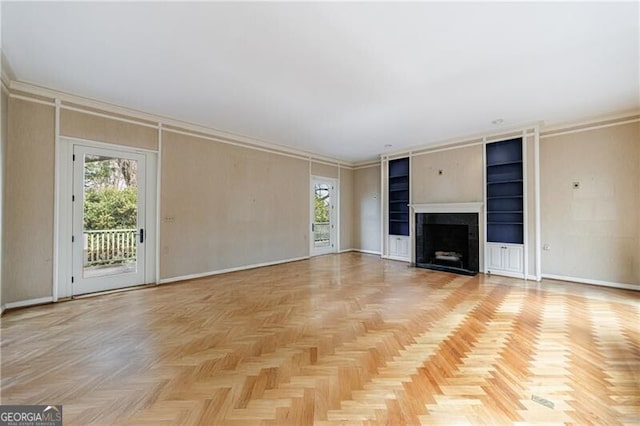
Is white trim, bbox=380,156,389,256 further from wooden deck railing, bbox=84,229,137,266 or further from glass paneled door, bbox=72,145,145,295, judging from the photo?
wooden deck railing, bbox=84,229,137,266

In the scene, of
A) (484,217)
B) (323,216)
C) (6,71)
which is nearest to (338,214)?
(323,216)

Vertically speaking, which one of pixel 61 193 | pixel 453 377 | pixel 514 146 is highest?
pixel 514 146

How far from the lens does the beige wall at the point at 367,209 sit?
327 inches

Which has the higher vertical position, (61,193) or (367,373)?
(61,193)

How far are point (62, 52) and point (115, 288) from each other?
10.9ft

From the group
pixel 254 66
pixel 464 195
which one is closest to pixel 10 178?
pixel 254 66

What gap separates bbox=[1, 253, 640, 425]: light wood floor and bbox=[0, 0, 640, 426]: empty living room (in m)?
0.02

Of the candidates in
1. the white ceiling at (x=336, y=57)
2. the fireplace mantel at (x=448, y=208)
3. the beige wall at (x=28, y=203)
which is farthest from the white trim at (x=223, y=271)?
the fireplace mantel at (x=448, y=208)

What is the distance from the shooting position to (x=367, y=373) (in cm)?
216

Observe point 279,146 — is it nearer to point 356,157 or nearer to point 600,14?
point 356,157

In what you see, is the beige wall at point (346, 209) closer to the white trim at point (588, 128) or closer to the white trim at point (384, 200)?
the white trim at point (384, 200)

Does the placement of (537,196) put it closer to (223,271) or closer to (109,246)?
(223,271)

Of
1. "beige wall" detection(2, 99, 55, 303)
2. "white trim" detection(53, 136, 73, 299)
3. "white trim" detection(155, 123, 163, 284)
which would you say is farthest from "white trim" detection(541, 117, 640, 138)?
"beige wall" detection(2, 99, 55, 303)

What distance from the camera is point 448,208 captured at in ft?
20.4
